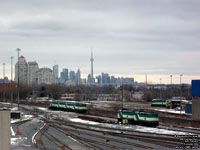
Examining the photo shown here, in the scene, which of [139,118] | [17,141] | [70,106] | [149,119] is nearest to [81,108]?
[70,106]

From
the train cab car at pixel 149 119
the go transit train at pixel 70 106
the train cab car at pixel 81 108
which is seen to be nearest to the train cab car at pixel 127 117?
the train cab car at pixel 149 119

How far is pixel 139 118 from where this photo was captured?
150ft

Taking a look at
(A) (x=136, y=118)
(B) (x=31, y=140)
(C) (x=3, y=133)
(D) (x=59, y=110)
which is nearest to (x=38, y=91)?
(D) (x=59, y=110)

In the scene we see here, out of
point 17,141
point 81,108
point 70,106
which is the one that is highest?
point 70,106

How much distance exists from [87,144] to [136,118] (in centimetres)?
1740

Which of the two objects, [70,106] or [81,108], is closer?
[81,108]

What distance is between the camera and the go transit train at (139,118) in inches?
1712

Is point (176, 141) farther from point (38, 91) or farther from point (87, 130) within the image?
point (38, 91)

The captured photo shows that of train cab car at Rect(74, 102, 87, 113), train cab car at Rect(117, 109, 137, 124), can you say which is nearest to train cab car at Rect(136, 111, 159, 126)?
train cab car at Rect(117, 109, 137, 124)

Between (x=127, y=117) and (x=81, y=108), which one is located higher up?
(x=81, y=108)

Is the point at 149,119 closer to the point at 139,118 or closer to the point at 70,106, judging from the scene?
the point at 139,118

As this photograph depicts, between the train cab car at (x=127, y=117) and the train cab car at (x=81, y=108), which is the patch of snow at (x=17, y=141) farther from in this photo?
the train cab car at (x=81, y=108)

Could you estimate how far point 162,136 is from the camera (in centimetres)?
3406

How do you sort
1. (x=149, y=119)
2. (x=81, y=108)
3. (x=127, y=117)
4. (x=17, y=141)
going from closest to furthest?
(x=17, y=141) < (x=149, y=119) < (x=127, y=117) < (x=81, y=108)
